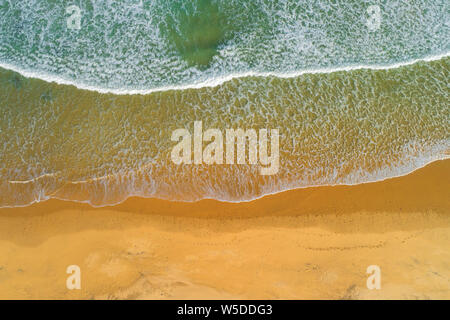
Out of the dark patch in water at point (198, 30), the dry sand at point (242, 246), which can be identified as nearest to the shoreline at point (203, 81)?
the dark patch in water at point (198, 30)

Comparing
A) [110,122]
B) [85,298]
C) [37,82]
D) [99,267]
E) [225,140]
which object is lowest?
[85,298]

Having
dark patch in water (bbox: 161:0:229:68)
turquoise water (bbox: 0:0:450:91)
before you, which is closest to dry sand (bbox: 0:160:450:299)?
turquoise water (bbox: 0:0:450:91)

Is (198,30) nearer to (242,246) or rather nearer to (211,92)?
(211,92)

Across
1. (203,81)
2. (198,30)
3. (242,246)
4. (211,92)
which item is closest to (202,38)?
(198,30)

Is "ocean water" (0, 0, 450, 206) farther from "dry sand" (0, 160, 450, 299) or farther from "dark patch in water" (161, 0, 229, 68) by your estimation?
"dry sand" (0, 160, 450, 299)

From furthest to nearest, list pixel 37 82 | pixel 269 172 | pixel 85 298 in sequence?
pixel 37 82 → pixel 269 172 → pixel 85 298

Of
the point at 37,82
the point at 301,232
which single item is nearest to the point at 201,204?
the point at 301,232

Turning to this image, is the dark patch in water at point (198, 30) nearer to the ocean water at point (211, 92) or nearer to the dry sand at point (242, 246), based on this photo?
the ocean water at point (211, 92)
